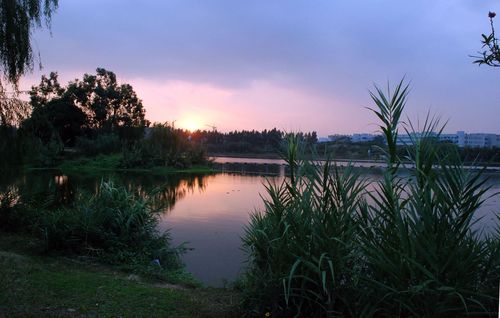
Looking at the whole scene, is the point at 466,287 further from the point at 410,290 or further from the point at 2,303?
the point at 2,303

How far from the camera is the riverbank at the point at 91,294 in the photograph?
12.7 ft

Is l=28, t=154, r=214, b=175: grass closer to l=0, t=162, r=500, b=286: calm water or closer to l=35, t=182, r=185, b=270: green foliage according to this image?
l=0, t=162, r=500, b=286: calm water

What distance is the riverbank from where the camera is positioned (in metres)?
3.88

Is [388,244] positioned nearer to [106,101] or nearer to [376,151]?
[376,151]

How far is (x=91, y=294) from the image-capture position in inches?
173

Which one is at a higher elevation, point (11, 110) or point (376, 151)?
point (11, 110)

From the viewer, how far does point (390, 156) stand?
3109 millimetres

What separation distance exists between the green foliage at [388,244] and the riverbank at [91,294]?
0.90m

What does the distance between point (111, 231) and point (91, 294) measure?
8.72 ft

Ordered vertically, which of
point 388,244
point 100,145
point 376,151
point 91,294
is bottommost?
point 91,294

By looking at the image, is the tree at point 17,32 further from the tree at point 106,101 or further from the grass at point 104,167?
the tree at point 106,101

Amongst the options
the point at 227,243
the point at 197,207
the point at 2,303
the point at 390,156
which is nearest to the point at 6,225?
the point at 227,243

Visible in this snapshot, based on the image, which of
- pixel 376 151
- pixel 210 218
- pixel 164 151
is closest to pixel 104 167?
pixel 164 151

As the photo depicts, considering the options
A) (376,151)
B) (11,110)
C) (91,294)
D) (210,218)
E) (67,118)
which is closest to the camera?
(376,151)
